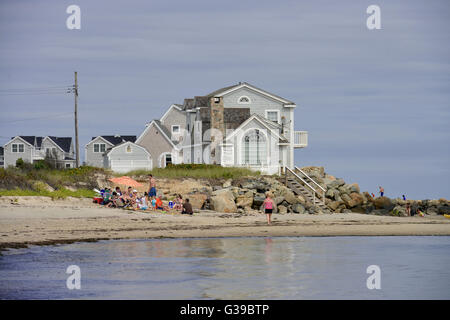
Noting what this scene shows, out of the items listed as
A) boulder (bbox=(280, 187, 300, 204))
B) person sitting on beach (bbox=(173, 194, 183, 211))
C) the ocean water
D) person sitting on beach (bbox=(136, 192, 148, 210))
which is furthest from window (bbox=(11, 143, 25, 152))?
the ocean water

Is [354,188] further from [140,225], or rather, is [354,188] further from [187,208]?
[140,225]

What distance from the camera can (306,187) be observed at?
47.2 metres

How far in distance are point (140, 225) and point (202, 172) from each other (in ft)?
→ 50.3

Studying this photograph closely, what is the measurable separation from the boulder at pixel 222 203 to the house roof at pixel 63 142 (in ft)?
207

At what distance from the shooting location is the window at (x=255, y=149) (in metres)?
51.2

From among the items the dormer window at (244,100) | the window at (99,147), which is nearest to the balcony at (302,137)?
the dormer window at (244,100)

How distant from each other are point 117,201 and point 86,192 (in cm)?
384

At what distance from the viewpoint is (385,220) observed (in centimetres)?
4091

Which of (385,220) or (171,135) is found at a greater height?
(171,135)

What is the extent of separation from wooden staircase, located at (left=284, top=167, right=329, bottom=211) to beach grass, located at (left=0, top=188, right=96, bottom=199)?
45.5 ft

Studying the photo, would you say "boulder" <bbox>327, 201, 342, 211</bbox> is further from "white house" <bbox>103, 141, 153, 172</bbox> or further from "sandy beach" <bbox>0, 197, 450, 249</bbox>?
"white house" <bbox>103, 141, 153, 172</bbox>

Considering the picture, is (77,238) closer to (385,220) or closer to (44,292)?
(44,292)

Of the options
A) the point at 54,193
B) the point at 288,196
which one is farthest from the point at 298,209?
the point at 54,193

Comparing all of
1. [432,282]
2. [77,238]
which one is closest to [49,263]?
[77,238]
